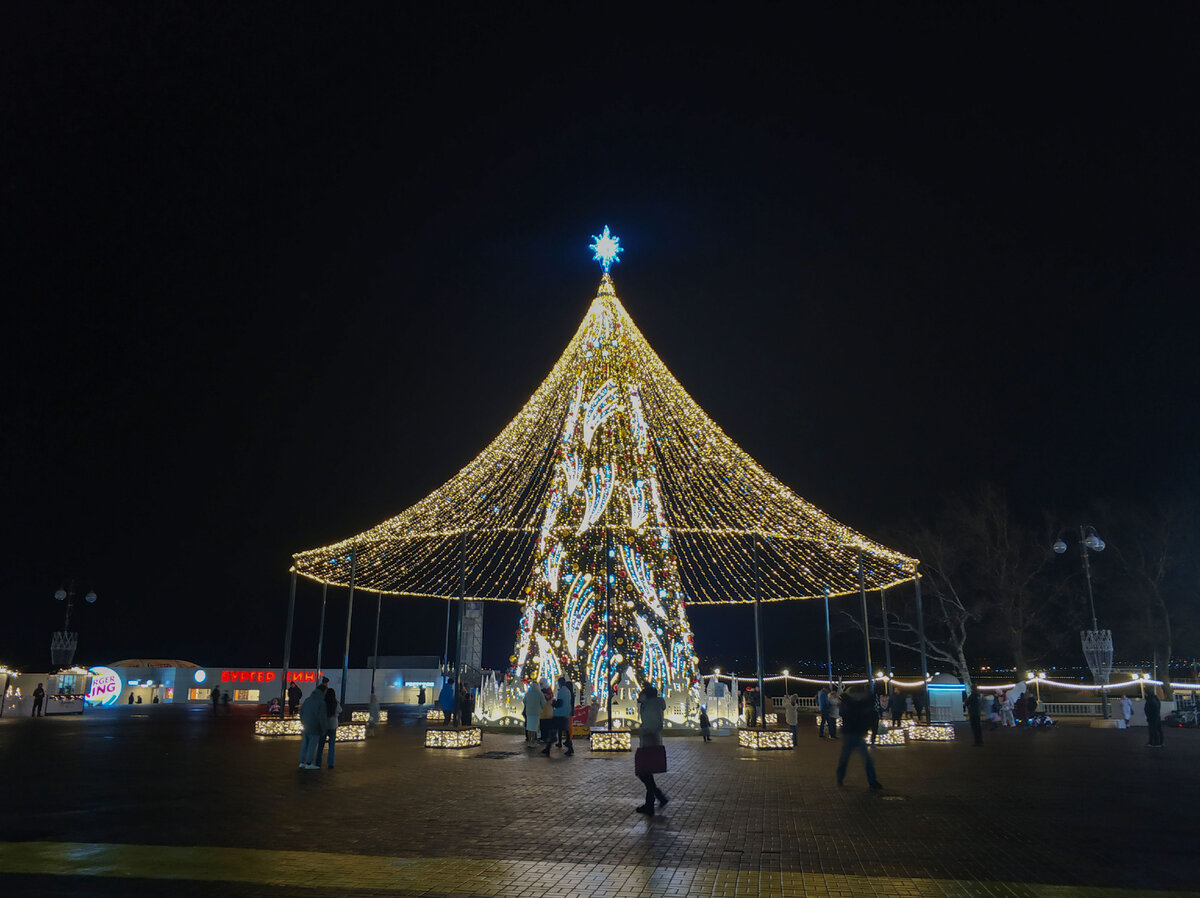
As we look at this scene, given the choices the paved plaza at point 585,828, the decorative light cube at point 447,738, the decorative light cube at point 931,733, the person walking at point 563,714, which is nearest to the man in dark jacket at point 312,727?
the paved plaza at point 585,828

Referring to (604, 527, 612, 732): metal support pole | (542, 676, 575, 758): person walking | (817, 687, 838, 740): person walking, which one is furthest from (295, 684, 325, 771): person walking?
(817, 687, 838, 740): person walking

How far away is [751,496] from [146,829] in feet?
41.4

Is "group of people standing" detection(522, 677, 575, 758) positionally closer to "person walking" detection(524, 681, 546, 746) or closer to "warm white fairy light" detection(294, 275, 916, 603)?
"person walking" detection(524, 681, 546, 746)

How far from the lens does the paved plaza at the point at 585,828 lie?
18.2ft

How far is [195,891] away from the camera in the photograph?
5.28 m

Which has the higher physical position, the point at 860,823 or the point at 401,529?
the point at 401,529

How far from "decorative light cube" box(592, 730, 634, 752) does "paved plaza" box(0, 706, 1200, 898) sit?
2109 millimetres

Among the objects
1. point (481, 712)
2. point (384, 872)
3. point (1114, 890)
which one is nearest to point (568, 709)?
point (481, 712)

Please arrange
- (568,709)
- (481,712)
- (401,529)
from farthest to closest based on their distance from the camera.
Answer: (481,712) → (401,529) → (568,709)

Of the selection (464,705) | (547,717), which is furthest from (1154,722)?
(464,705)

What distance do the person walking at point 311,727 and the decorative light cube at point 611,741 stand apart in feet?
17.5

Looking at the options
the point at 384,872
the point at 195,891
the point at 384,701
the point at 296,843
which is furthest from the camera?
the point at 384,701

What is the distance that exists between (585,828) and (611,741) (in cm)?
852

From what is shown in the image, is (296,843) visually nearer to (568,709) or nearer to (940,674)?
(568,709)
